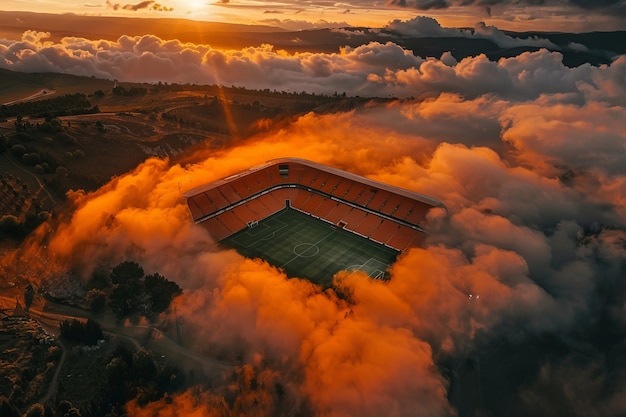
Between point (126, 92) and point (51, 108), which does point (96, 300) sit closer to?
point (51, 108)

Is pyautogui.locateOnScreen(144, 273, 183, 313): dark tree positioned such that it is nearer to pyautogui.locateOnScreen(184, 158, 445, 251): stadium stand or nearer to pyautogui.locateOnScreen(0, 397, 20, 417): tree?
pyautogui.locateOnScreen(184, 158, 445, 251): stadium stand

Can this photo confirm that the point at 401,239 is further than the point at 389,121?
No

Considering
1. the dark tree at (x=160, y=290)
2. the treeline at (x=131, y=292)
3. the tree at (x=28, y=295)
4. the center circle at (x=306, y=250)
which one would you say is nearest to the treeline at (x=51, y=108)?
the tree at (x=28, y=295)

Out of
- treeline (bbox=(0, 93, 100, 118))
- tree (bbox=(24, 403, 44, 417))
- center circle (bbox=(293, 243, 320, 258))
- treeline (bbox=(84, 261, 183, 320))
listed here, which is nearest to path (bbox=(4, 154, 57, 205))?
treeline (bbox=(84, 261, 183, 320))

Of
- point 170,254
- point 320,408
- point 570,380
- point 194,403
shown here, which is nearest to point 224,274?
point 170,254

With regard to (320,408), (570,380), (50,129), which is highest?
(50,129)

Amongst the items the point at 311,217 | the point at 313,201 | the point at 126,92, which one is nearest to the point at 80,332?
the point at 311,217

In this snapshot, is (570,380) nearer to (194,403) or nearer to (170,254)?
(194,403)
